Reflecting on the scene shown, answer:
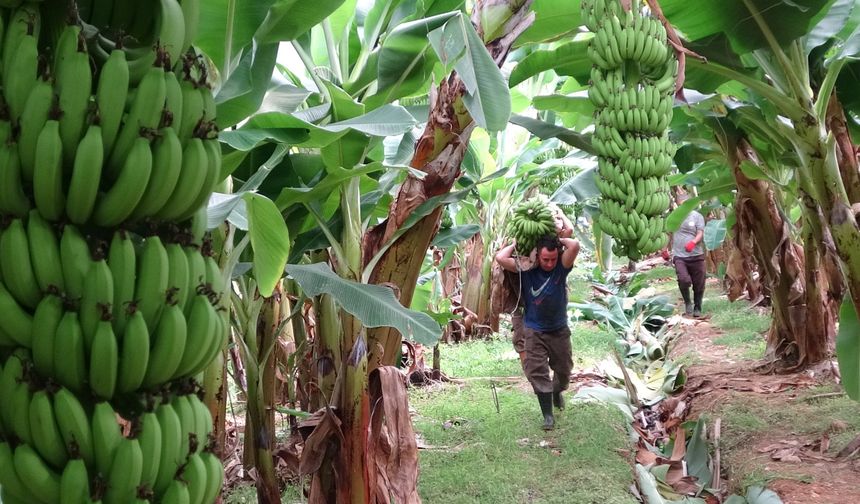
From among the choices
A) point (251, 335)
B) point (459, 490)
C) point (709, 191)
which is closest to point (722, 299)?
point (709, 191)

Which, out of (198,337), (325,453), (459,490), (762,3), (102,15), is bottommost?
(459,490)

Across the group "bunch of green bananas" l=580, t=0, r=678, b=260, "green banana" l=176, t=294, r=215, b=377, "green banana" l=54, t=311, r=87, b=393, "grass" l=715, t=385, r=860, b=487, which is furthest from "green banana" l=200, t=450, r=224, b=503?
"grass" l=715, t=385, r=860, b=487

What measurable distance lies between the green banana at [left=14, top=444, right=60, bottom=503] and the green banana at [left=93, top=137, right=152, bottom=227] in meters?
0.34

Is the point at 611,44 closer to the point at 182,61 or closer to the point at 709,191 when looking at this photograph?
the point at 182,61

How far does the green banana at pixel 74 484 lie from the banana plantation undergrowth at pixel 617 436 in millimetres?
2537

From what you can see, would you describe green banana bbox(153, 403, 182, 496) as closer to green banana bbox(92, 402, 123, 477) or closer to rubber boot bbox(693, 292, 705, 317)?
green banana bbox(92, 402, 123, 477)

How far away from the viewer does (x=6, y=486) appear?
3.32 ft

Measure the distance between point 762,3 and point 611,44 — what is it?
4.65 ft

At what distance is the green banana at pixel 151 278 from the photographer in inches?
41.3

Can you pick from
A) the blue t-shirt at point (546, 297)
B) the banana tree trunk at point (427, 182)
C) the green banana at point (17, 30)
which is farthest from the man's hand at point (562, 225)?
the green banana at point (17, 30)

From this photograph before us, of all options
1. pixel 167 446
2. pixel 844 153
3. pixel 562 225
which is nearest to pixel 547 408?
pixel 562 225

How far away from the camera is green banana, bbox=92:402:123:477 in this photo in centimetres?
Result: 101

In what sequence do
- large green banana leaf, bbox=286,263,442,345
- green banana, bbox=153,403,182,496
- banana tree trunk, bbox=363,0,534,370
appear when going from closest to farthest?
1. green banana, bbox=153,403,182,496
2. large green banana leaf, bbox=286,263,442,345
3. banana tree trunk, bbox=363,0,534,370

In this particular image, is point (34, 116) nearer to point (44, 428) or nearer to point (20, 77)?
point (20, 77)
